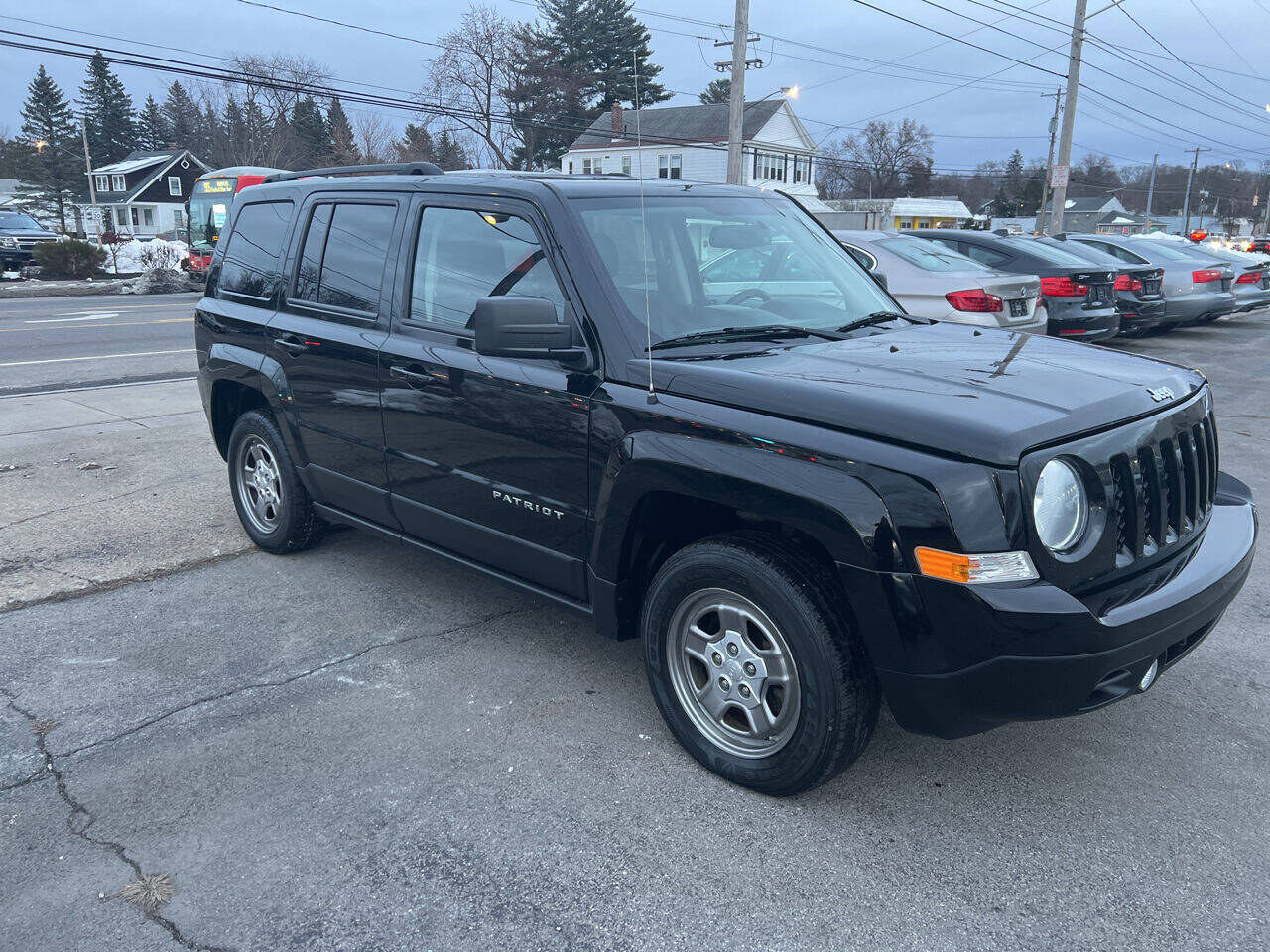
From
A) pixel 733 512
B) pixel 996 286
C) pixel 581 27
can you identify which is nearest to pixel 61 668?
pixel 733 512

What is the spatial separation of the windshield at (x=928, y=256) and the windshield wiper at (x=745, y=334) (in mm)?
6367

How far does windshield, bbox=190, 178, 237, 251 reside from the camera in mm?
31953

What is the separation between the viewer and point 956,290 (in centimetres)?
900

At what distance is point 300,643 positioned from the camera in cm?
430

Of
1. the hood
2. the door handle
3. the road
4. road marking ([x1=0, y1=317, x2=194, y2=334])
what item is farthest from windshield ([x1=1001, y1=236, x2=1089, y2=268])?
road marking ([x1=0, y1=317, x2=194, y2=334])

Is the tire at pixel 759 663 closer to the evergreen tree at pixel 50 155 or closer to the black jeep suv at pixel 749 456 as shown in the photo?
the black jeep suv at pixel 749 456

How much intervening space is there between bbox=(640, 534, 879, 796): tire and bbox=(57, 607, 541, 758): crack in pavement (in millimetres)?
1381

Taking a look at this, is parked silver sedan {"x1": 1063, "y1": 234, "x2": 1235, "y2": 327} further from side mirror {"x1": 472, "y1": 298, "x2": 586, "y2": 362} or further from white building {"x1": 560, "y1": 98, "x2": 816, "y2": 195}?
white building {"x1": 560, "y1": 98, "x2": 816, "y2": 195}

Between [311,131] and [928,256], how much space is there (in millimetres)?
76022

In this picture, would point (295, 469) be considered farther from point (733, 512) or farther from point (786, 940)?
point (786, 940)

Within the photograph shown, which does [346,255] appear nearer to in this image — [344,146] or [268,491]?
[268,491]

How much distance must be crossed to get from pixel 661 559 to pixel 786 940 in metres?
1.36

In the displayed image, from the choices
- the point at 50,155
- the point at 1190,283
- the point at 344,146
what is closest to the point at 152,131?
the point at 50,155

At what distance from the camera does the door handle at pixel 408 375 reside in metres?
4.00
